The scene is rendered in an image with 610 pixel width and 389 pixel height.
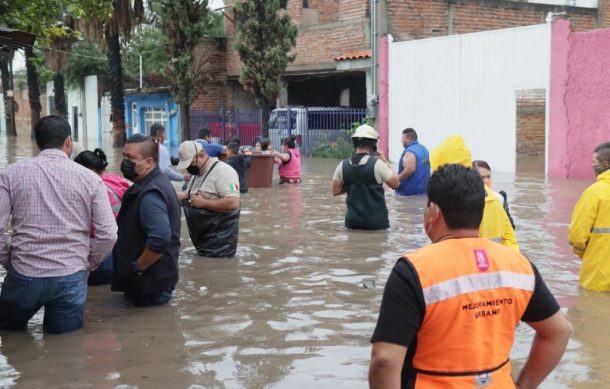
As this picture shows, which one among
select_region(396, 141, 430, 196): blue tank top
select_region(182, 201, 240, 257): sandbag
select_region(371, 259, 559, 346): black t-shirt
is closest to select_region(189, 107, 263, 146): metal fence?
select_region(396, 141, 430, 196): blue tank top

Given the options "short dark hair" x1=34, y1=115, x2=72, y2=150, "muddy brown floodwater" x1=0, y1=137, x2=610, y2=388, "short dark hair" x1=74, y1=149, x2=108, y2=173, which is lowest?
"muddy brown floodwater" x1=0, y1=137, x2=610, y2=388

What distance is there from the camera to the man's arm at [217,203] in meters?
8.20

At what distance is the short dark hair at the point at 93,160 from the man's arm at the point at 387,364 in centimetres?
495

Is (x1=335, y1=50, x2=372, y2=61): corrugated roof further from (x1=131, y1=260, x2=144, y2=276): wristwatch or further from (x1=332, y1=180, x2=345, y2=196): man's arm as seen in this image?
(x1=131, y1=260, x2=144, y2=276): wristwatch

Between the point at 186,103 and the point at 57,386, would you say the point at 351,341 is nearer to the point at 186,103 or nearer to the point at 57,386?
the point at 57,386

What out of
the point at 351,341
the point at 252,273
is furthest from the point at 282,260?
the point at 351,341

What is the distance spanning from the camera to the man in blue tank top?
42.4ft

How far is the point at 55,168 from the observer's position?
544 cm

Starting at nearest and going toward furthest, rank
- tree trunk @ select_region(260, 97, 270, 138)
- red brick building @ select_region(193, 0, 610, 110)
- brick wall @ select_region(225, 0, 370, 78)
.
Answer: red brick building @ select_region(193, 0, 610, 110) < tree trunk @ select_region(260, 97, 270, 138) < brick wall @ select_region(225, 0, 370, 78)

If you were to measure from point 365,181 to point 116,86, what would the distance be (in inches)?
964

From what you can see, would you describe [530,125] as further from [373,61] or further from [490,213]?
[490,213]

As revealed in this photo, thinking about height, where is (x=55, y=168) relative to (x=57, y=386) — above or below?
above

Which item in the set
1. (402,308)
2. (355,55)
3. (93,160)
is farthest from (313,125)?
(402,308)

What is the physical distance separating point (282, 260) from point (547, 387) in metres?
4.51
